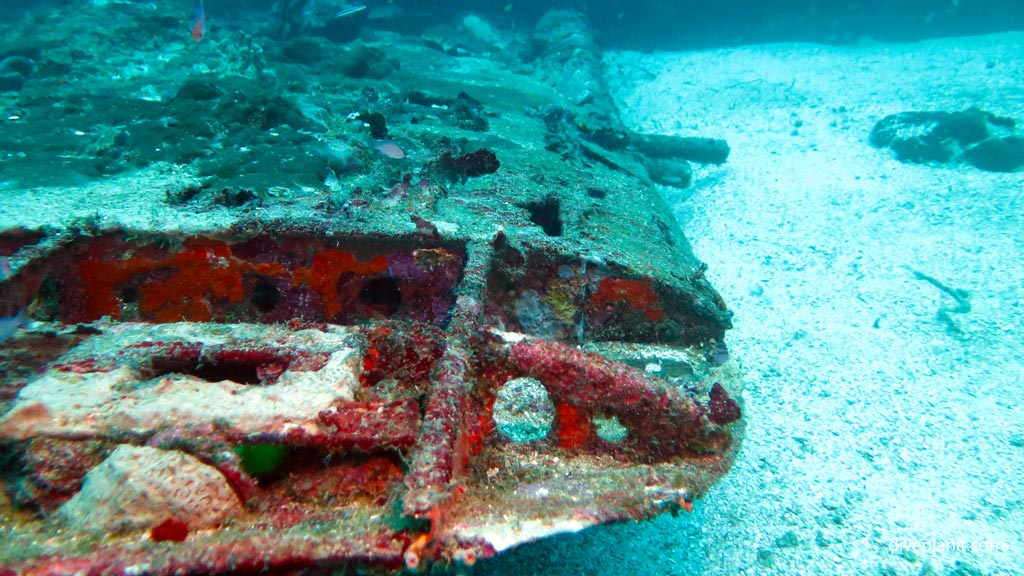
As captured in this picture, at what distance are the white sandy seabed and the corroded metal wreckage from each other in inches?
46.8

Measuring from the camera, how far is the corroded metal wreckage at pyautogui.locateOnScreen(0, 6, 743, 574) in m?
1.49

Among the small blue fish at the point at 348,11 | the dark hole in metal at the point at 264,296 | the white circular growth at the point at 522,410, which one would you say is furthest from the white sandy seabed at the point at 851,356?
the small blue fish at the point at 348,11

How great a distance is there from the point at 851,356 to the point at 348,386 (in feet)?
16.6

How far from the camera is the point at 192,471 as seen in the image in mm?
1554

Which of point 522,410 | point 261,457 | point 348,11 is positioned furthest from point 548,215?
point 348,11

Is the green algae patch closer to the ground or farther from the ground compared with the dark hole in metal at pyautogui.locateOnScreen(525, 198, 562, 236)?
closer to the ground

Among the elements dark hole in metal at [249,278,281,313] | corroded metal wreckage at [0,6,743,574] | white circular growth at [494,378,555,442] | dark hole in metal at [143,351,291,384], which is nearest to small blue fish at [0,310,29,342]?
corroded metal wreckage at [0,6,743,574]

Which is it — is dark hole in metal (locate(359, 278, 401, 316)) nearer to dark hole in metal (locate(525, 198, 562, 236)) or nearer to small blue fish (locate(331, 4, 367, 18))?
dark hole in metal (locate(525, 198, 562, 236))

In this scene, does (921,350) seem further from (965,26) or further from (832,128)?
(965,26)

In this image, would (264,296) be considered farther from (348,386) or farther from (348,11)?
(348,11)

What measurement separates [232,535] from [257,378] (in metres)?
0.79

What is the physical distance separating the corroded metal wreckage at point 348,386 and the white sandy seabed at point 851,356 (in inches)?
46.8

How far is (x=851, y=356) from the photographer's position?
473 centimetres

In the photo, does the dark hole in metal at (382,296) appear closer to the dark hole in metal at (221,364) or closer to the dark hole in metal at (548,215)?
the dark hole in metal at (221,364)
